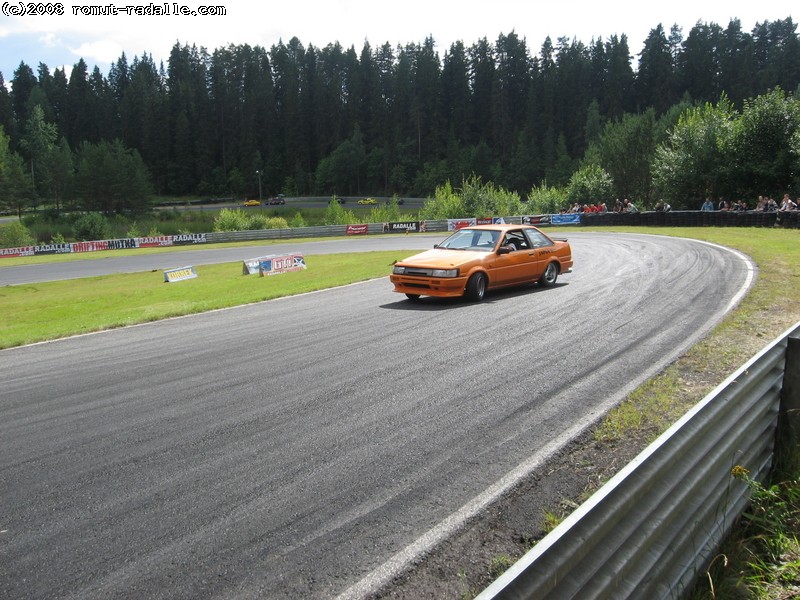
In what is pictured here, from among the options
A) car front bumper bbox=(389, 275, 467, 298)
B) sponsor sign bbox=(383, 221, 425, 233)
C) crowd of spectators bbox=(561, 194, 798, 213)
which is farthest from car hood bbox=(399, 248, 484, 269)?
sponsor sign bbox=(383, 221, 425, 233)

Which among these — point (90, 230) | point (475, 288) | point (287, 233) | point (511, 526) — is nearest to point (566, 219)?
point (287, 233)

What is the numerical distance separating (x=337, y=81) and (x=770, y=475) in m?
145

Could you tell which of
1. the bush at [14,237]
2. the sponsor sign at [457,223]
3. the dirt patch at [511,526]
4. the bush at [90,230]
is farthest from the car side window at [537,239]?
the bush at [90,230]

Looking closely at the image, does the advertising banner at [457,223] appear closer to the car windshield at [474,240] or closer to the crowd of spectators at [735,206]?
the crowd of spectators at [735,206]

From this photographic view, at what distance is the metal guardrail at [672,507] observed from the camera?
2.54m

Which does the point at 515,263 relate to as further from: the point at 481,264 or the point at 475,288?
the point at 475,288

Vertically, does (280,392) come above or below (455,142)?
below

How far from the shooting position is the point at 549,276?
14367mm

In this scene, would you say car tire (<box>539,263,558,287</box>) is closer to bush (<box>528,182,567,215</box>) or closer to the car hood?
the car hood

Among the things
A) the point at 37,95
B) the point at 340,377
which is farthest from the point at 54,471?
the point at 37,95

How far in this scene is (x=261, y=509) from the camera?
4.29 metres

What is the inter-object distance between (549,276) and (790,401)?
9.59 meters

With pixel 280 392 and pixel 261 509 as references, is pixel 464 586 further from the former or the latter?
pixel 280 392

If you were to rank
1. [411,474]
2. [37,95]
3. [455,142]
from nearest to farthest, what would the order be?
[411,474] < [455,142] < [37,95]
